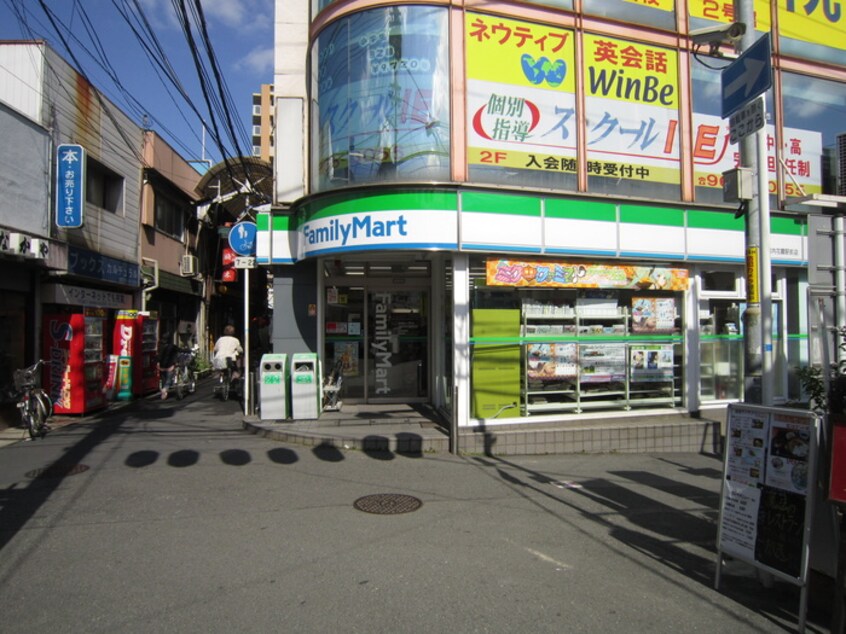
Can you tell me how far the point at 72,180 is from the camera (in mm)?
11375

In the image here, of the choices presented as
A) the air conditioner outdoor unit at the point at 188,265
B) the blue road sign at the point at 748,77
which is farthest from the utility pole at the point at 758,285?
the air conditioner outdoor unit at the point at 188,265

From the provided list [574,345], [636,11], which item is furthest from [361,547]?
[636,11]

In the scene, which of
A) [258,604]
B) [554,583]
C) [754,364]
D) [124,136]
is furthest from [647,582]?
[124,136]

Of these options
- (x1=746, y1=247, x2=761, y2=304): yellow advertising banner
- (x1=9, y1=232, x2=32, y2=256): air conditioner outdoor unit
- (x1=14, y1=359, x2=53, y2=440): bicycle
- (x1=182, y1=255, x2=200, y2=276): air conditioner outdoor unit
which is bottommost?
(x1=14, y1=359, x2=53, y2=440): bicycle

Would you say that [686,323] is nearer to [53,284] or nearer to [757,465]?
[757,465]

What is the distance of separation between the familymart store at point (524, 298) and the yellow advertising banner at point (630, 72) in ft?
6.49

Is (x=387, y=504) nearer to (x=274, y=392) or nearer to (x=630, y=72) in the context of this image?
(x=274, y=392)

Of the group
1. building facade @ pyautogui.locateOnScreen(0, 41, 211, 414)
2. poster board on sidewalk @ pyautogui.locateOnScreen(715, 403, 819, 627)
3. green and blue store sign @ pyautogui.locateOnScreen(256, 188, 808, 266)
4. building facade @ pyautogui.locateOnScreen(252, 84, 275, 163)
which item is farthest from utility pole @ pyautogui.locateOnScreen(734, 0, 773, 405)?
building facade @ pyautogui.locateOnScreen(252, 84, 275, 163)

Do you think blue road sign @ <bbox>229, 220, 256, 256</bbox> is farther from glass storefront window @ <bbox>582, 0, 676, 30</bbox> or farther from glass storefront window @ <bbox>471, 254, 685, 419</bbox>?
glass storefront window @ <bbox>582, 0, 676, 30</bbox>

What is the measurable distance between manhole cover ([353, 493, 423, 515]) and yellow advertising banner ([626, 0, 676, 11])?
926 cm

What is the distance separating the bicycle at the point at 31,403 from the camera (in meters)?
9.33

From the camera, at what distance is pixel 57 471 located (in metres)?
7.30

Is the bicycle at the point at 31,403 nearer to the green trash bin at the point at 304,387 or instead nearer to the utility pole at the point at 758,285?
the green trash bin at the point at 304,387

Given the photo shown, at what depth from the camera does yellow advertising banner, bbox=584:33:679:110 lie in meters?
9.67
